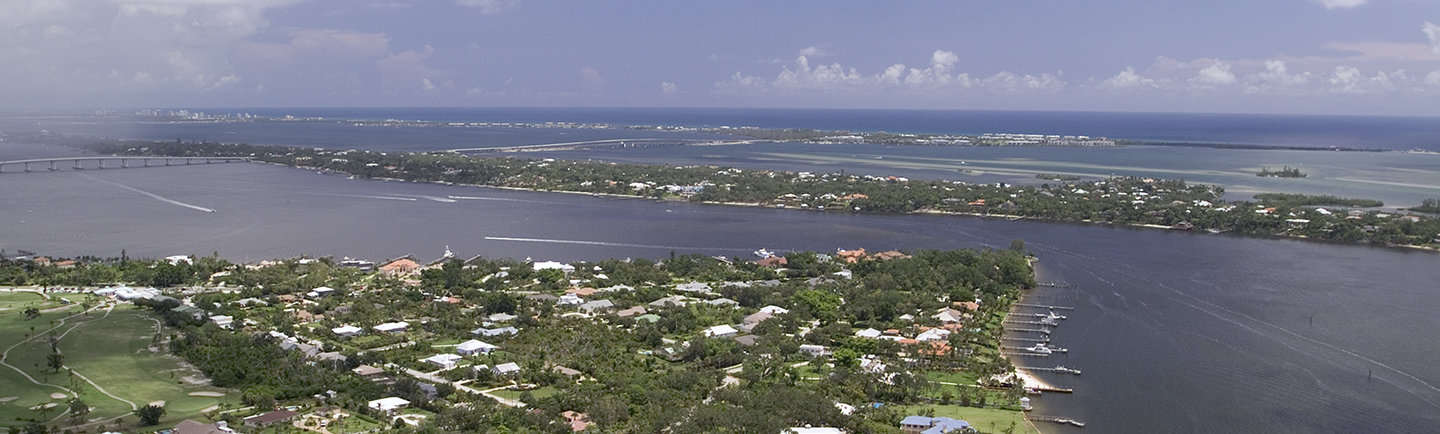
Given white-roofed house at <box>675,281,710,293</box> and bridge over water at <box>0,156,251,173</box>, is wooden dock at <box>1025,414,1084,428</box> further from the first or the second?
bridge over water at <box>0,156,251,173</box>

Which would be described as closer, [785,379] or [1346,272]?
[785,379]

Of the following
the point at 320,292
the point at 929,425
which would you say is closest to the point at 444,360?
the point at 320,292

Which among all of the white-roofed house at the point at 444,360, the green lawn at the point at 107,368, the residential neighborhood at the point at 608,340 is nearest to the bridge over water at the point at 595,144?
the residential neighborhood at the point at 608,340

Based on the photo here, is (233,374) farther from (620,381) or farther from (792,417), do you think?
(792,417)

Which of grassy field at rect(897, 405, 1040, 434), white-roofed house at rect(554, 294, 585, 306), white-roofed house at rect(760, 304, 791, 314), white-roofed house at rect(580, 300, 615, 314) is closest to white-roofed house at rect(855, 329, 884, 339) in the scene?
white-roofed house at rect(760, 304, 791, 314)

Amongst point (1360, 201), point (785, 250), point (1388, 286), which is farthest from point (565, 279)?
point (1360, 201)

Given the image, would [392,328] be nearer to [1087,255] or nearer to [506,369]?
[506,369]
